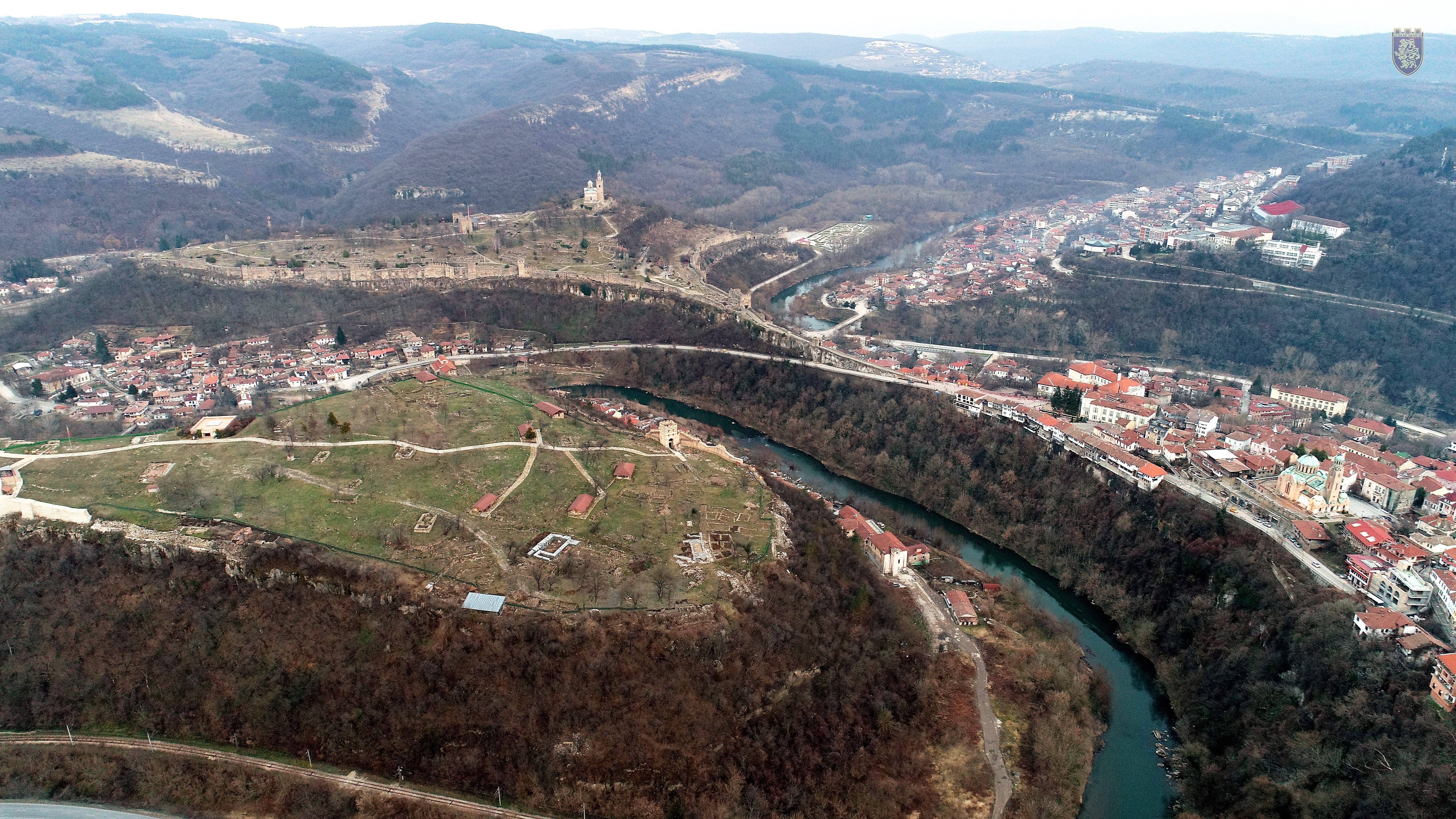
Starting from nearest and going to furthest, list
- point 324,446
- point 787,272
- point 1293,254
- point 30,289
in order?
point 324,446 < point 30,289 < point 1293,254 < point 787,272

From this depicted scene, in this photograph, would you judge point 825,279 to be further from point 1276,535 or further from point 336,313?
point 1276,535

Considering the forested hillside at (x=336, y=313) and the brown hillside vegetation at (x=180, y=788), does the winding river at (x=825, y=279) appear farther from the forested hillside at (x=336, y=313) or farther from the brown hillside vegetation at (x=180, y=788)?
the brown hillside vegetation at (x=180, y=788)

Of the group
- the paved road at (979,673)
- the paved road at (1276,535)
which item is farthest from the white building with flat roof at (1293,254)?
the paved road at (979,673)

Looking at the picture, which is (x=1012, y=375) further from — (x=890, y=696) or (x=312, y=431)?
(x=312, y=431)

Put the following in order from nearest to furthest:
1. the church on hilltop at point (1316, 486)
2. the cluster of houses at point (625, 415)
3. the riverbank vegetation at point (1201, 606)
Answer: the riverbank vegetation at point (1201, 606) → the church on hilltop at point (1316, 486) → the cluster of houses at point (625, 415)

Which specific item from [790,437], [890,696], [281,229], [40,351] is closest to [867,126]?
[281,229]

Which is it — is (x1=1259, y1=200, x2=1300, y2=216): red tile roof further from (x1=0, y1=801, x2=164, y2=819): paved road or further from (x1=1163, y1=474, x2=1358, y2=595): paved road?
(x1=0, y1=801, x2=164, y2=819): paved road

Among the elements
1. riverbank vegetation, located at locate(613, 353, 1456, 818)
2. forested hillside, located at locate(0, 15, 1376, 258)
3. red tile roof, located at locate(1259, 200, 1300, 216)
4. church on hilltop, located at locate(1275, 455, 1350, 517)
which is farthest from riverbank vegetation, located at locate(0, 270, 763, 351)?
red tile roof, located at locate(1259, 200, 1300, 216)

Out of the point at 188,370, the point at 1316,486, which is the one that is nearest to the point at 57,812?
the point at 188,370
